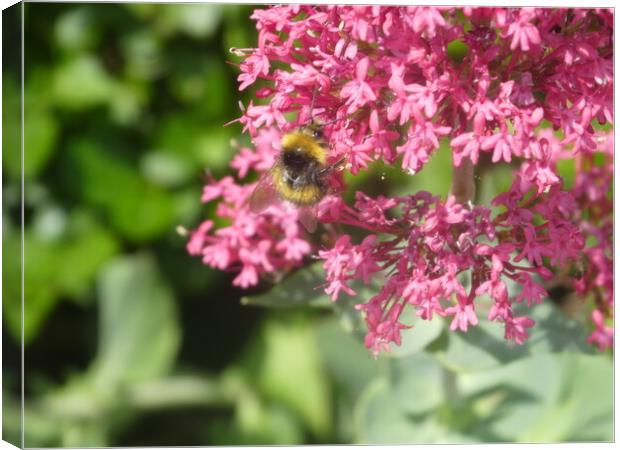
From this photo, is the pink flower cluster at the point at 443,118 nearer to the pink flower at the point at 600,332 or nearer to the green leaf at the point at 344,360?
the pink flower at the point at 600,332

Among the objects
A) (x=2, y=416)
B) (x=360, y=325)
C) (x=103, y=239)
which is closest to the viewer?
(x=360, y=325)

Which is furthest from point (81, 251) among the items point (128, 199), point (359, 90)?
point (359, 90)

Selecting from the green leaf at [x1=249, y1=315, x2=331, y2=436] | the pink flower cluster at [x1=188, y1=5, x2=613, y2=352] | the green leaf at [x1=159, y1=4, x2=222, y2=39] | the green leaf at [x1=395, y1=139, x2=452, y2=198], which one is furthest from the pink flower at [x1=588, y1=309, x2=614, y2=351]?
the green leaf at [x1=159, y1=4, x2=222, y2=39]

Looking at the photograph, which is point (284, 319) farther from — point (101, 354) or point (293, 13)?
point (293, 13)

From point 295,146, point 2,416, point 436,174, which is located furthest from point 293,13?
point 2,416

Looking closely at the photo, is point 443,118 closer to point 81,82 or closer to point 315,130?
point 315,130

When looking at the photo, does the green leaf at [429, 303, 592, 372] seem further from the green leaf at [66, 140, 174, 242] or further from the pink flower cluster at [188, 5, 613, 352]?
the green leaf at [66, 140, 174, 242]

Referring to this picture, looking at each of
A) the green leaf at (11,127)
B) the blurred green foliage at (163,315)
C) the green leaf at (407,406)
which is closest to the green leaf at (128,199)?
the blurred green foliage at (163,315)
